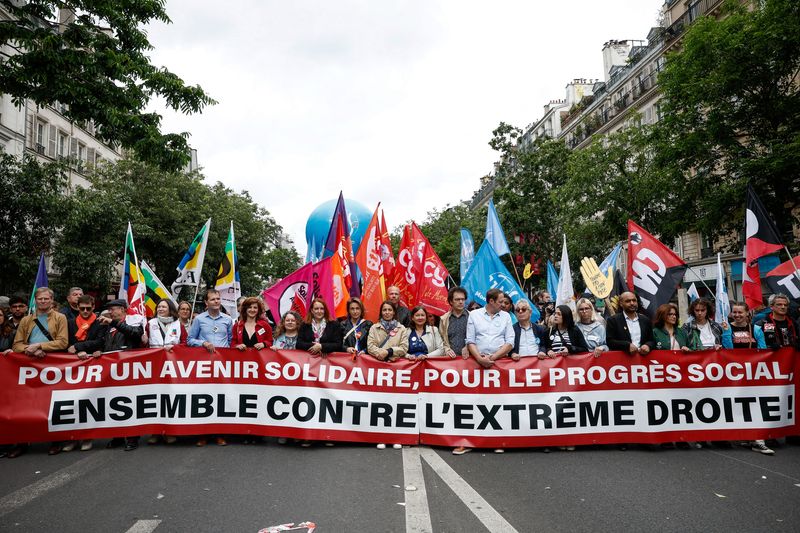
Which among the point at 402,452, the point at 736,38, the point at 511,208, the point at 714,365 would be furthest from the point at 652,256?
the point at 511,208

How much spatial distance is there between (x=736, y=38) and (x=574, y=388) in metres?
15.5

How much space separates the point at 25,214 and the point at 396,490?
17965mm

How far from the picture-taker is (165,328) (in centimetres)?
828

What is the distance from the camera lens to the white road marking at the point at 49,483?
16.0 feet

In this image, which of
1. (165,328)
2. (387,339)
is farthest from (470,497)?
(165,328)

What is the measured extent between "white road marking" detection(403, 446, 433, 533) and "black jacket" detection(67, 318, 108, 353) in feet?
12.8

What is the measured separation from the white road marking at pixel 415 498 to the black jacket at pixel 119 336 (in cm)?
366

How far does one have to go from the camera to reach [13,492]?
205 inches

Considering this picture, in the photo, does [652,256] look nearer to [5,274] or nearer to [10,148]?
[5,274]

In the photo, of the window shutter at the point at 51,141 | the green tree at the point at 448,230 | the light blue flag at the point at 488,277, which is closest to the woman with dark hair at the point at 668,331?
the light blue flag at the point at 488,277

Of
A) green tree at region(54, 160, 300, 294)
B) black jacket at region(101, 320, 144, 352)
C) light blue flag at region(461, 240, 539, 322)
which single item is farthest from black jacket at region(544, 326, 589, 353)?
green tree at region(54, 160, 300, 294)

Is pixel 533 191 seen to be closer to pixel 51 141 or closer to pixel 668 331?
pixel 668 331

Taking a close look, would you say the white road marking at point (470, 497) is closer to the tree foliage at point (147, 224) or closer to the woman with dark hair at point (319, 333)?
the woman with dark hair at point (319, 333)

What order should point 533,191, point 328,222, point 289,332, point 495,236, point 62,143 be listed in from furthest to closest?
point 62,143 < point 533,191 < point 328,222 < point 495,236 < point 289,332
